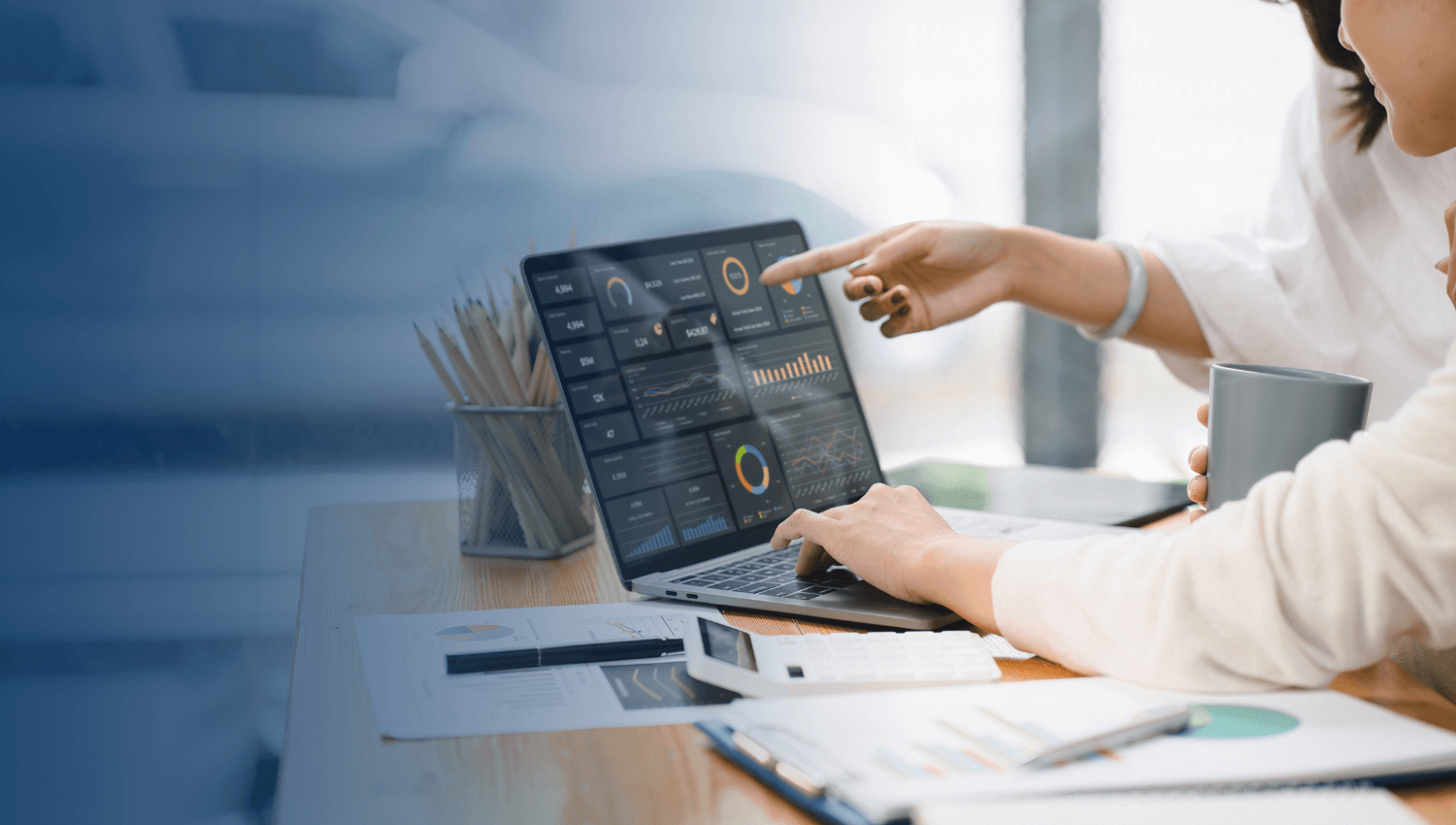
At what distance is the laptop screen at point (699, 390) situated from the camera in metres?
0.81

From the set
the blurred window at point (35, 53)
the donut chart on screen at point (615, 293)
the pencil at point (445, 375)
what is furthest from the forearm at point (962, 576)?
the blurred window at point (35, 53)

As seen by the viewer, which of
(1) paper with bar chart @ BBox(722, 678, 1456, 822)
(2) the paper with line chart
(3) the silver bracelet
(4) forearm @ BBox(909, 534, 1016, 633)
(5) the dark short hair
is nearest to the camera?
(1) paper with bar chart @ BBox(722, 678, 1456, 822)

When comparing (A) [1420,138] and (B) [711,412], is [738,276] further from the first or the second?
(A) [1420,138]

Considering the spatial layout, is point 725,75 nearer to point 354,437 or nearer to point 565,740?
point 354,437

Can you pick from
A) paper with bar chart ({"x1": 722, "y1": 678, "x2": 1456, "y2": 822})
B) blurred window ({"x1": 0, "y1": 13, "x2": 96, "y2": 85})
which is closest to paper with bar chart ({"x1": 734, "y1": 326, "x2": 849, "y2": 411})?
paper with bar chart ({"x1": 722, "y1": 678, "x2": 1456, "y2": 822})

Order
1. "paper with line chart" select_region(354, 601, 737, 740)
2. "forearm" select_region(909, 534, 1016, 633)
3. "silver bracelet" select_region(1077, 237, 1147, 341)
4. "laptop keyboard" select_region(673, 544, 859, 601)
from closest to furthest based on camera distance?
1. "paper with line chart" select_region(354, 601, 737, 740)
2. "forearm" select_region(909, 534, 1016, 633)
3. "laptop keyboard" select_region(673, 544, 859, 601)
4. "silver bracelet" select_region(1077, 237, 1147, 341)

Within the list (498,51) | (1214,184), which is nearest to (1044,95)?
(1214,184)

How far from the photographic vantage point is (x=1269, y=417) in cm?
59

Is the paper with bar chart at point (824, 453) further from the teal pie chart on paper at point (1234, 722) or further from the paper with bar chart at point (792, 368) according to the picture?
the teal pie chart on paper at point (1234, 722)

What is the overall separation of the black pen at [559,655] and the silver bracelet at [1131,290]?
2.52 ft

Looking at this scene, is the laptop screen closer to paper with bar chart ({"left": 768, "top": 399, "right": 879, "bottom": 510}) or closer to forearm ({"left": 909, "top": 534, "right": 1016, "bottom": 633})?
paper with bar chart ({"left": 768, "top": 399, "right": 879, "bottom": 510})

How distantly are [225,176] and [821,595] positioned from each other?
2.88 ft

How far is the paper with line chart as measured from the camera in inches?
20.4

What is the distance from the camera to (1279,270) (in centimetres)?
119
